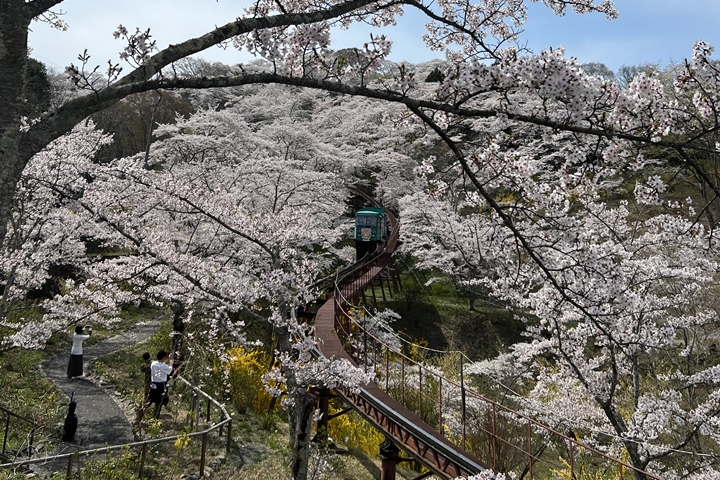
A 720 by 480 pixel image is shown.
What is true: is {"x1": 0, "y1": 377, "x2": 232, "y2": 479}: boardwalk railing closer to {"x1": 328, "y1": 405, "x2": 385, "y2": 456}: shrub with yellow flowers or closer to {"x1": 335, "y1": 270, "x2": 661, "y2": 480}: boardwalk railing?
{"x1": 328, "y1": 405, "x2": 385, "y2": 456}: shrub with yellow flowers

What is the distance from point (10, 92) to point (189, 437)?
275 inches

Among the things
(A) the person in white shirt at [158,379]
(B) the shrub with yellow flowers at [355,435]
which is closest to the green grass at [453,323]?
(B) the shrub with yellow flowers at [355,435]

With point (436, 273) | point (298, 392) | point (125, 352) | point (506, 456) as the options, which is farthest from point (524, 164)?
point (436, 273)

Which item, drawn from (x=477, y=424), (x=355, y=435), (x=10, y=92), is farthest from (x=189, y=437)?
(x=10, y=92)

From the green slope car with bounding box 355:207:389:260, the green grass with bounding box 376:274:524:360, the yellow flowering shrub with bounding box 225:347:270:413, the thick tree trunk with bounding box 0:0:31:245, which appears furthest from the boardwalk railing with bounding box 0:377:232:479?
the green slope car with bounding box 355:207:389:260

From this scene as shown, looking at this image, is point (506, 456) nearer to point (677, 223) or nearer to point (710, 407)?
point (710, 407)

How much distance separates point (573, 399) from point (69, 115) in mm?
11527

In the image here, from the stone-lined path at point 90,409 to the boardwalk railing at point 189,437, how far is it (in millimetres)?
348

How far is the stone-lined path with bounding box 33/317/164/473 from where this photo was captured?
301 inches

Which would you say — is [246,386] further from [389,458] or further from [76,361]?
[389,458]

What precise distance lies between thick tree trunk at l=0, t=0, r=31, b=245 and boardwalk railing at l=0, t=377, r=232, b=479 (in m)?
4.36

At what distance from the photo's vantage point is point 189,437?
25.0ft

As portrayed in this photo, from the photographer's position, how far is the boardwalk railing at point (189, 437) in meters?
5.77

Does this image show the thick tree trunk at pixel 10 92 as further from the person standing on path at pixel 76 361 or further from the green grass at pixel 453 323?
the green grass at pixel 453 323
